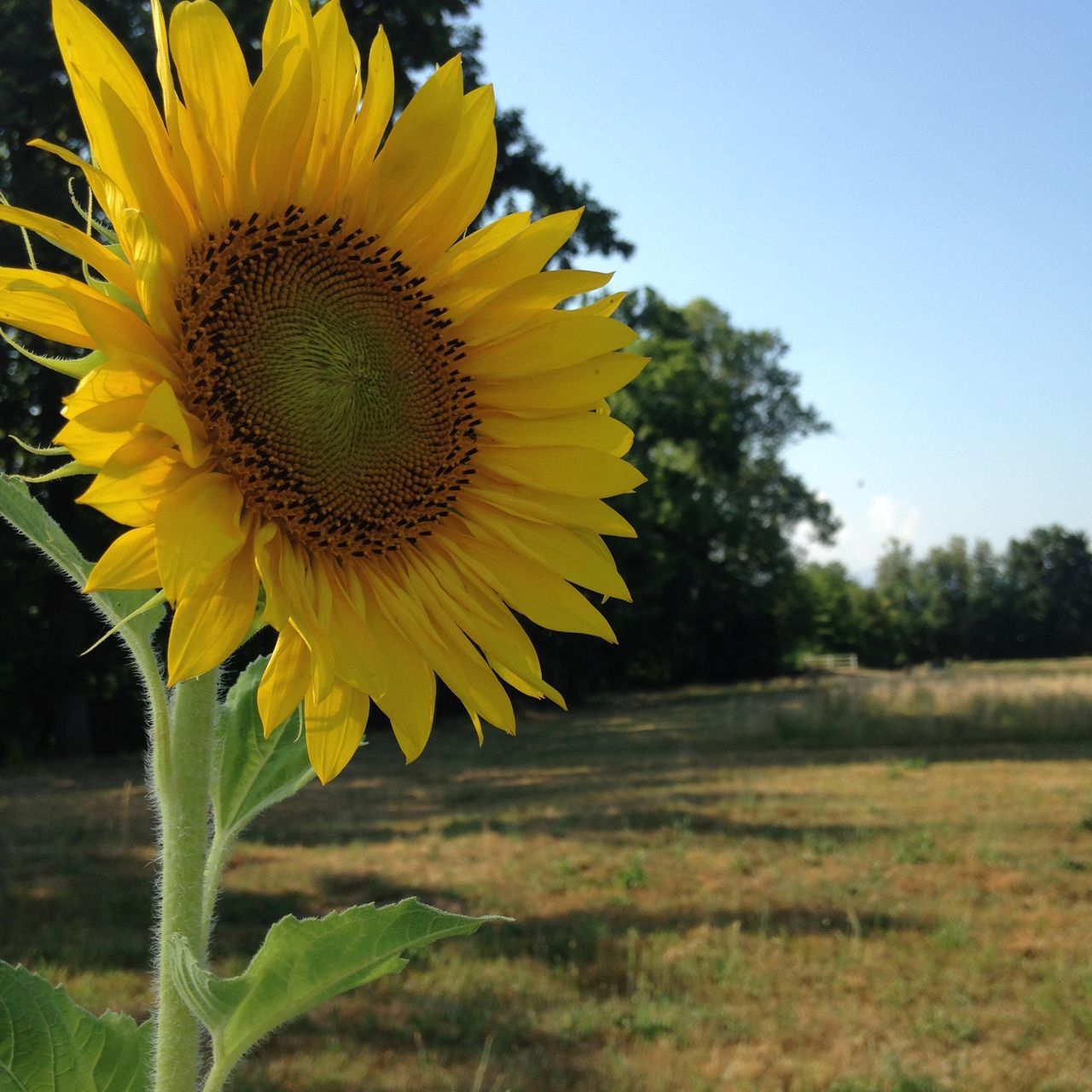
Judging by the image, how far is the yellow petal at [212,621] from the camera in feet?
3.14

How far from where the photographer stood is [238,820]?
1307mm

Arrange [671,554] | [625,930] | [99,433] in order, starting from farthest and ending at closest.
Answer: [671,554] < [625,930] < [99,433]

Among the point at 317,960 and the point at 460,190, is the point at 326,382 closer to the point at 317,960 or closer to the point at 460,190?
the point at 460,190

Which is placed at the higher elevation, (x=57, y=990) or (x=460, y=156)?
(x=460, y=156)

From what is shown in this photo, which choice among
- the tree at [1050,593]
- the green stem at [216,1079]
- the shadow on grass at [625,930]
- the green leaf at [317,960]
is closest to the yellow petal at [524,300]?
the green leaf at [317,960]

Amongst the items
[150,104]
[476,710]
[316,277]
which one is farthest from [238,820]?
[150,104]

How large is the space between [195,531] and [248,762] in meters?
0.49

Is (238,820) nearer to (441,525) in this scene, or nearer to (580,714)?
(441,525)

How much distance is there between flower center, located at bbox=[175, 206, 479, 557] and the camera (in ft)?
3.59

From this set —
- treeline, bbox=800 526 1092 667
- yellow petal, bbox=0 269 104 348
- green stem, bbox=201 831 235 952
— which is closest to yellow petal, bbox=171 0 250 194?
yellow petal, bbox=0 269 104 348

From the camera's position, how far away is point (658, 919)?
6.46m

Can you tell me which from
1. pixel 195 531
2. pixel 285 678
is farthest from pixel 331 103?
pixel 285 678

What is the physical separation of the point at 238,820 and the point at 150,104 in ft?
2.55

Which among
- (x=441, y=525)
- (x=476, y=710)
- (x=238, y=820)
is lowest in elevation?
(x=238, y=820)
